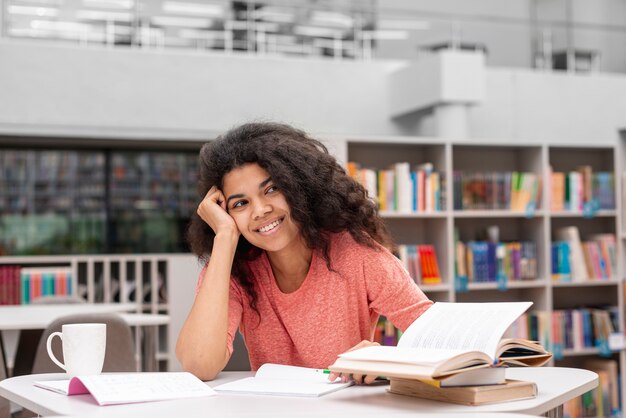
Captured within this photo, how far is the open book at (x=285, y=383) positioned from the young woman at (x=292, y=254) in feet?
0.74

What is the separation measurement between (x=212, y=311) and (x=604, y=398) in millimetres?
4080

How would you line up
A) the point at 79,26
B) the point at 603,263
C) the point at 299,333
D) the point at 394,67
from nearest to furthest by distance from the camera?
the point at 299,333, the point at 603,263, the point at 79,26, the point at 394,67

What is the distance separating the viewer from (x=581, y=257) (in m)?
5.39

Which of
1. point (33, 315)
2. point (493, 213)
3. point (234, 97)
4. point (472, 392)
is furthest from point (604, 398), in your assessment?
point (472, 392)

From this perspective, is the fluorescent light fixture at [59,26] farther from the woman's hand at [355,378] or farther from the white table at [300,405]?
the woman's hand at [355,378]

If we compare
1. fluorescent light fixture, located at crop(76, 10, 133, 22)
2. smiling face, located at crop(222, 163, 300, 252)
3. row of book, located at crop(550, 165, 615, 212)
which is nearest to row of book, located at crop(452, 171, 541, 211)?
row of book, located at crop(550, 165, 615, 212)

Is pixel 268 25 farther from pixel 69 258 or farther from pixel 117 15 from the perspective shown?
pixel 69 258

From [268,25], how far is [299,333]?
548 cm

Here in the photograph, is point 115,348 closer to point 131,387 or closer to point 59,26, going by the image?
point 131,387

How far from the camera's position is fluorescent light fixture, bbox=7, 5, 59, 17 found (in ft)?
20.7

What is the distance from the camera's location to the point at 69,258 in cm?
594

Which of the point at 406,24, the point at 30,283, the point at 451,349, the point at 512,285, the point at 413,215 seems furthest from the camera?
the point at 406,24

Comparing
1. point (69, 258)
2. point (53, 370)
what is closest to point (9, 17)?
point (69, 258)

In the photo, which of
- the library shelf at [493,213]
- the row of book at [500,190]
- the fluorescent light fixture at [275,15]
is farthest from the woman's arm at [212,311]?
the fluorescent light fixture at [275,15]
